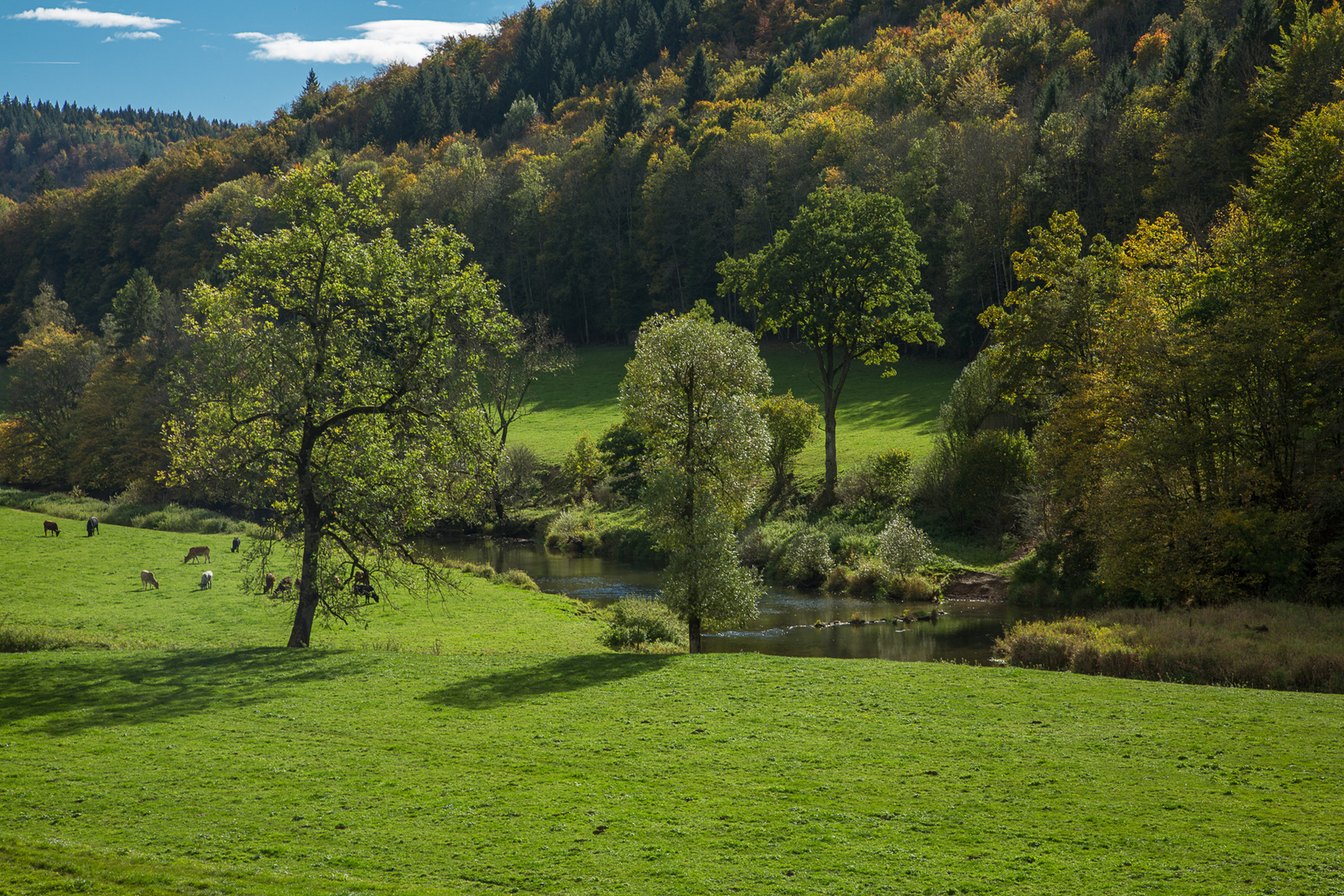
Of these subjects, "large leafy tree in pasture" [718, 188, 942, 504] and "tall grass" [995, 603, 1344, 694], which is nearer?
"tall grass" [995, 603, 1344, 694]

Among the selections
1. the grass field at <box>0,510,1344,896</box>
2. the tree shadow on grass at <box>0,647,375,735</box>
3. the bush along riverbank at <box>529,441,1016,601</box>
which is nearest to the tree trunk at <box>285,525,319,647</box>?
the tree shadow on grass at <box>0,647,375,735</box>

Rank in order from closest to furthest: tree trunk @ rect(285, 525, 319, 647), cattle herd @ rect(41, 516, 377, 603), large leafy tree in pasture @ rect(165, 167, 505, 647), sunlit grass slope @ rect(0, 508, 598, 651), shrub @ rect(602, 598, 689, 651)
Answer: large leafy tree in pasture @ rect(165, 167, 505, 647) → tree trunk @ rect(285, 525, 319, 647) → cattle herd @ rect(41, 516, 377, 603) → sunlit grass slope @ rect(0, 508, 598, 651) → shrub @ rect(602, 598, 689, 651)

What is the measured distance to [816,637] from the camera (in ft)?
109

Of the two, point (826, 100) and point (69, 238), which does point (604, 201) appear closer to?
point (826, 100)

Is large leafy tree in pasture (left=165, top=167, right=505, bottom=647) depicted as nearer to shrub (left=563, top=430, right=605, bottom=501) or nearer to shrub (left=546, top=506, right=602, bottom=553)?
shrub (left=546, top=506, right=602, bottom=553)

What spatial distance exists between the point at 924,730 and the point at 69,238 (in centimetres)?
18130

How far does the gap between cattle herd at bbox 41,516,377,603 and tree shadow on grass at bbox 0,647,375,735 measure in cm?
273

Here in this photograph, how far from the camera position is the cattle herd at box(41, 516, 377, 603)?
2531cm

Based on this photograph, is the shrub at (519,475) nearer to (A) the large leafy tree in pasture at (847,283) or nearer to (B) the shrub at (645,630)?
(A) the large leafy tree in pasture at (847,283)

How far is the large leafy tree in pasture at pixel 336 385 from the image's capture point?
2231 centimetres

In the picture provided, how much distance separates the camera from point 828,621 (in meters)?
36.0

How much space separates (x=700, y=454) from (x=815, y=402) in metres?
44.4

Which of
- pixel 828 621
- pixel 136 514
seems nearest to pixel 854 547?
pixel 828 621

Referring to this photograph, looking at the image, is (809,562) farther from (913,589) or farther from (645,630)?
(645,630)
